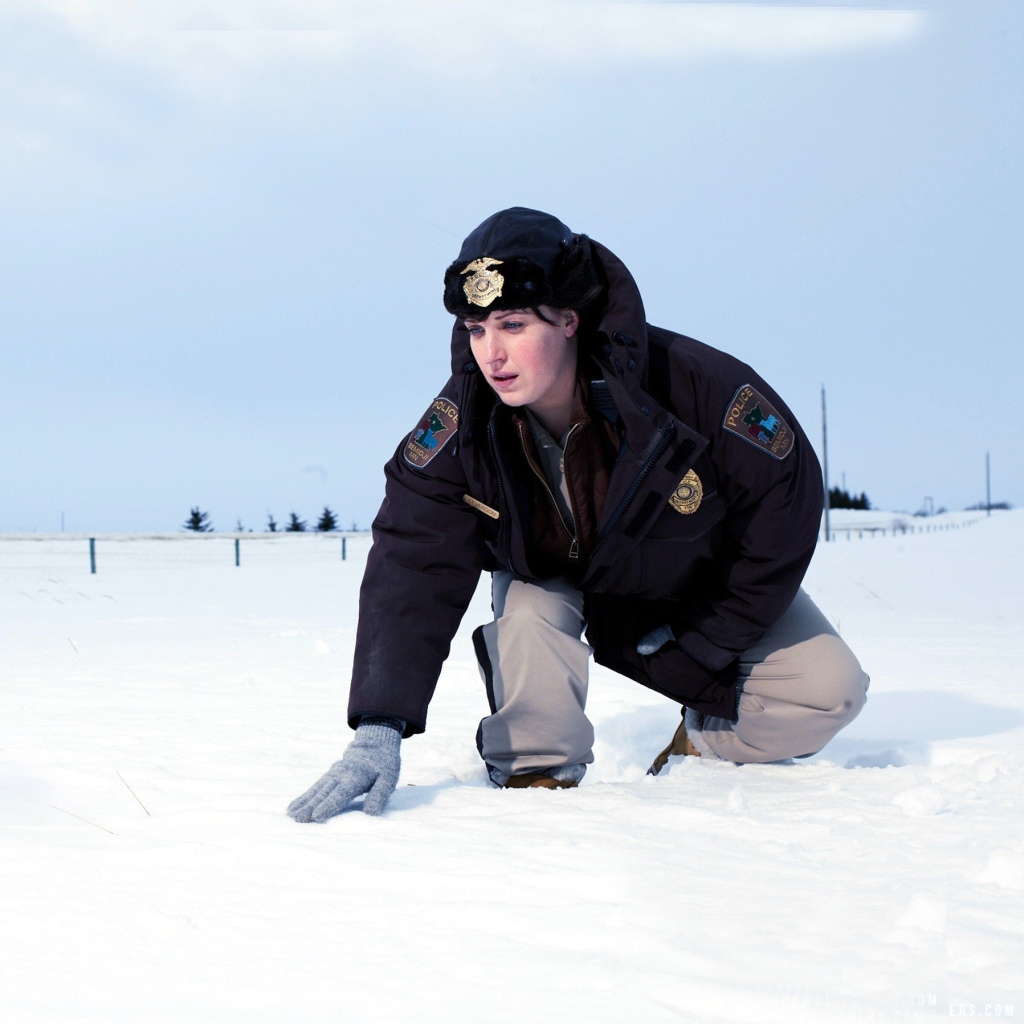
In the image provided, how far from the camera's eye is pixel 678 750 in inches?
105

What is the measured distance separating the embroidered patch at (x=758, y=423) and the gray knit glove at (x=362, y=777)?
3.30 feet


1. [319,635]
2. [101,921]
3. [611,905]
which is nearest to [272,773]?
[101,921]

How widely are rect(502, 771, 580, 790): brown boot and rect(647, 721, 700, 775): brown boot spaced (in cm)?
41

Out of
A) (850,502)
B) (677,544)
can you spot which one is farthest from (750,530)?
(850,502)

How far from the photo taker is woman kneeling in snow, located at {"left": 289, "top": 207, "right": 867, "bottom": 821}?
6.47 feet

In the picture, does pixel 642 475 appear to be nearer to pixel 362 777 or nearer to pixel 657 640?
pixel 657 640

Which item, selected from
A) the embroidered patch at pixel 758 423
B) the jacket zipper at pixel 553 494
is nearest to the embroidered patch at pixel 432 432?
the jacket zipper at pixel 553 494

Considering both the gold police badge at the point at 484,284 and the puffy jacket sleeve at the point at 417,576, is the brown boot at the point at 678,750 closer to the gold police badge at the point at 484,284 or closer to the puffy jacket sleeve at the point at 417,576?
the puffy jacket sleeve at the point at 417,576

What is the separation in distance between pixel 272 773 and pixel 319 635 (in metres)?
3.44

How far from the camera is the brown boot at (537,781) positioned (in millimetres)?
2213

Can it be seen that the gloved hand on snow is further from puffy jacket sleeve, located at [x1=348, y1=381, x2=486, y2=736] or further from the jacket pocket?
puffy jacket sleeve, located at [x1=348, y1=381, x2=486, y2=736]

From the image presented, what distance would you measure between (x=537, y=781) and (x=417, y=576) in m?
0.58

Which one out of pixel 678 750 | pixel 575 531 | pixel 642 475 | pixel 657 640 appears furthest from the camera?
pixel 678 750

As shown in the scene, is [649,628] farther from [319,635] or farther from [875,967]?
[319,635]
